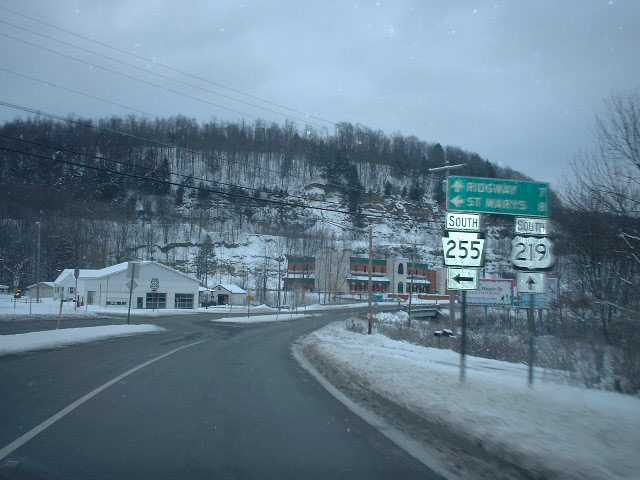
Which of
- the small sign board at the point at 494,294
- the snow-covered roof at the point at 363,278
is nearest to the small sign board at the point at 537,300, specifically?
the small sign board at the point at 494,294

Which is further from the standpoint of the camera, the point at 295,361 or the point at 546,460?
the point at 295,361

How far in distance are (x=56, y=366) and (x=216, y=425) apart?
746cm

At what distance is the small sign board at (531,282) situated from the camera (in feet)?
31.6

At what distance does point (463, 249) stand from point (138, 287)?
5852 cm

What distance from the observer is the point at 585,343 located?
11023 millimetres

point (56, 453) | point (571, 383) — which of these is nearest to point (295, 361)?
point (571, 383)

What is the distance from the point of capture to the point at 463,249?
1064 cm

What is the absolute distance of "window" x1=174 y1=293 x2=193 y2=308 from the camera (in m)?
65.9

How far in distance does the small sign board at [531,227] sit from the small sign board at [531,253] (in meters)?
0.16

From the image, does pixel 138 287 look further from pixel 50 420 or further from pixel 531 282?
pixel 531 282

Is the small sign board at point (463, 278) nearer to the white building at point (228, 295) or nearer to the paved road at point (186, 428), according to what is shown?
the paved road at point (186, 428)

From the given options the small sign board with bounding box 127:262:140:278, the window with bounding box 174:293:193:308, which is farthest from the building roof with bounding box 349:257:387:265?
the small sign board with bounding box 127:262:140:278

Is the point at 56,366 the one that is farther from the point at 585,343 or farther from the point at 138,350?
the point at 585,343

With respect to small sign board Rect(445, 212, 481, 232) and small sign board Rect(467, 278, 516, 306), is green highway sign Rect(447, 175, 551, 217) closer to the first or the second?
small sign board Rect(445, 212, 481, 232)
